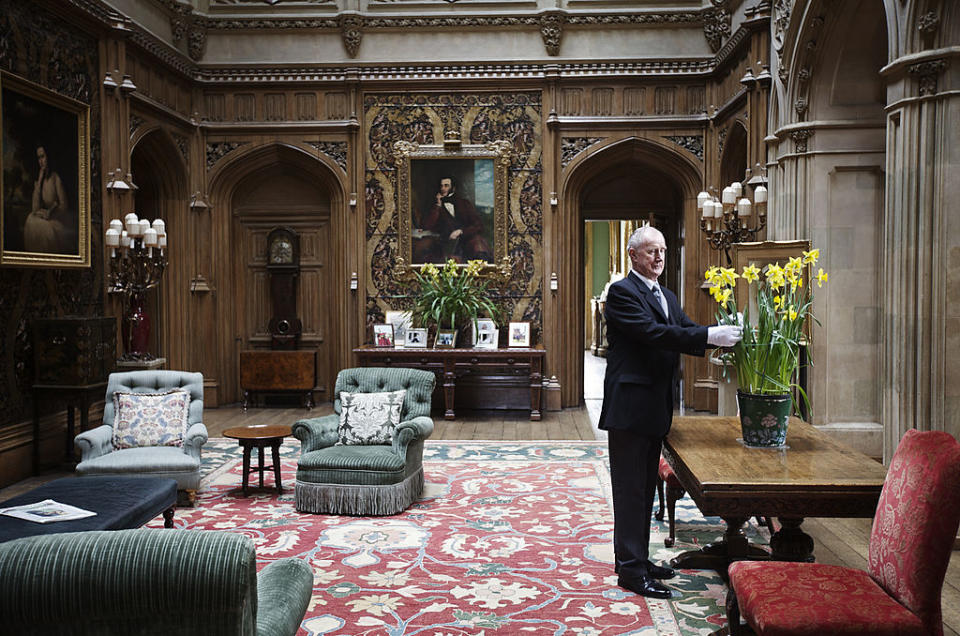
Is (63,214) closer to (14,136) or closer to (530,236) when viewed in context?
(14,136)

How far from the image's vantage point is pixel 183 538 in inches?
73.7

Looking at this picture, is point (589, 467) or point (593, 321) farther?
point (593, 321)

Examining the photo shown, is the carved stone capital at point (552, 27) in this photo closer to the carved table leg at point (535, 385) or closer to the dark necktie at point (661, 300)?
the carved table leg at point (535, 385)

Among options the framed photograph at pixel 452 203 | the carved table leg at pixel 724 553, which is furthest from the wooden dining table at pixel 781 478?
the framed photograph at pixel 452 203

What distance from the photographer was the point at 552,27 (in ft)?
32.0

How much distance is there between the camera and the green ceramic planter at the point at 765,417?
3.43 metres

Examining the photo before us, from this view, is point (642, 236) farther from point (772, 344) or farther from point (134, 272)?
point (134, 272)

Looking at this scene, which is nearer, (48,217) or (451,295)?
(48,217)

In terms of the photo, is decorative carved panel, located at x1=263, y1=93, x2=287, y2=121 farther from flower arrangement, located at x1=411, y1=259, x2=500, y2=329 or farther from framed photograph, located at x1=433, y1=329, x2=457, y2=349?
framed photograph, located at x1=433, y1=329, x2=457, y2=349

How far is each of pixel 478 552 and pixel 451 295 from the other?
5.11 metres

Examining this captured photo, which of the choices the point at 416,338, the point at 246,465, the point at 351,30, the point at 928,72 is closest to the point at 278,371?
the point at 416,338

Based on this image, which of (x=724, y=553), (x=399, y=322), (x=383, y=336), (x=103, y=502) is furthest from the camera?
(x=399, y=322)

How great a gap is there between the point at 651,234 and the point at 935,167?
203 centimetres

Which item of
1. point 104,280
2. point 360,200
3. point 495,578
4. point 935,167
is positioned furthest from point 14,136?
point 935,167
